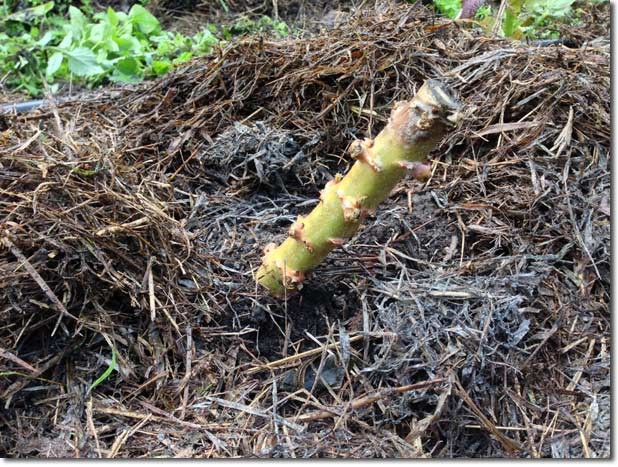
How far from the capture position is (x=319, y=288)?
1524 mm

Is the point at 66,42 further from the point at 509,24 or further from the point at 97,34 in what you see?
the point at 509,24

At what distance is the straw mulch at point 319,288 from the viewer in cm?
128

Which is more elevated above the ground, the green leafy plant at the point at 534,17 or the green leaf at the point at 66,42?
the green leafy plant at the point at 534,17

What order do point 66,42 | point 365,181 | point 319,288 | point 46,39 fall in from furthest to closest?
point 46,39 → point 66,42 → point 319,288 → point 365,181

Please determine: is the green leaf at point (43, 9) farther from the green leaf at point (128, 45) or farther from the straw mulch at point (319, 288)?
the straw mulch at point (319, 288)

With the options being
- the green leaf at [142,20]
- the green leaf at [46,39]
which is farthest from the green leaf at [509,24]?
the green leaf at [46,39]

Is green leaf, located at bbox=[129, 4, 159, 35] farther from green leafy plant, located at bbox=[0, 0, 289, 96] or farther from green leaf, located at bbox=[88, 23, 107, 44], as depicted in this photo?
green leaf, located at bbox=[88, 23, 107, 44]

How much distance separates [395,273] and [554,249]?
1.35 feet

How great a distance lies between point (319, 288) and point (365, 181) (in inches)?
14.0

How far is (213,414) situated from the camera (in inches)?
52.2

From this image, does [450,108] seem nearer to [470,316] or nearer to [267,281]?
[470,316]

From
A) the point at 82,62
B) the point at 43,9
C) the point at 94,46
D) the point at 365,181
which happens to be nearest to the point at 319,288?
the point at 365,181

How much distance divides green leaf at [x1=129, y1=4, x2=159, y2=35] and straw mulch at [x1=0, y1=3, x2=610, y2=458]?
1339 millimetres

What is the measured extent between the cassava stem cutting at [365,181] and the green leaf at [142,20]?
2.12 metres
